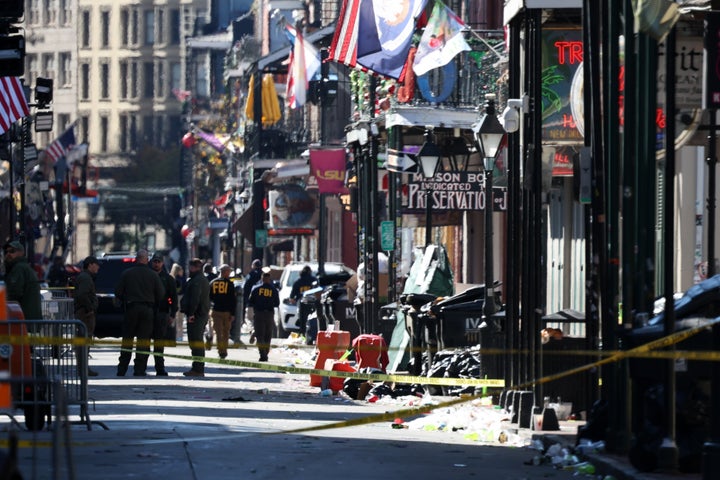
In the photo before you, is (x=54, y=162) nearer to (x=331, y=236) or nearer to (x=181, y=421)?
(x=331, y=236)

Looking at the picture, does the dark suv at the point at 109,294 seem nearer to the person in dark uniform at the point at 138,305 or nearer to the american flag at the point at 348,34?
the american flag at the point at 348,34

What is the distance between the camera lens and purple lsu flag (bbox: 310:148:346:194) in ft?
162

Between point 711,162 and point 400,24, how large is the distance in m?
11.0

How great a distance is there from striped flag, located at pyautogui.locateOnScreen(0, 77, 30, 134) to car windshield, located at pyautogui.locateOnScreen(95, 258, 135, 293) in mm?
6606

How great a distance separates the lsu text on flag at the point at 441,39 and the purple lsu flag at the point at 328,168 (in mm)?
17408

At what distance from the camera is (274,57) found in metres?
64.1

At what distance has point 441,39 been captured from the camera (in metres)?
31.5

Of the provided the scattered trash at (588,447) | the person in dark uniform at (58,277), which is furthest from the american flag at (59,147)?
the scattered trash at (588,447)

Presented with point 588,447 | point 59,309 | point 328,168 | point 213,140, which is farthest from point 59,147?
point 588,447

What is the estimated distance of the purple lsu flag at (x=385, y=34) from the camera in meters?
30.5

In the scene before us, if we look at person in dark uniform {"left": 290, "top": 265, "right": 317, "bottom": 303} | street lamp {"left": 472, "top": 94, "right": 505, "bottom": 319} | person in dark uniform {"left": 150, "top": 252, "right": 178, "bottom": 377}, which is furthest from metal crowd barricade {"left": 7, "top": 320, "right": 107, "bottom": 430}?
person in dark uniform {"left": 290, "top": 265, "right": 317, "bottom": 303}

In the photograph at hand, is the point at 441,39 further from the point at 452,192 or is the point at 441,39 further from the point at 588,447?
the point at 588,447

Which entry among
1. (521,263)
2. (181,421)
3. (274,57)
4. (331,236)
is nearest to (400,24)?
(521,263)

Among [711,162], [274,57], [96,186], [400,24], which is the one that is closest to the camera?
[711,162]
